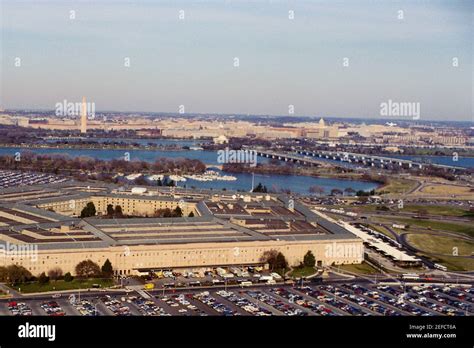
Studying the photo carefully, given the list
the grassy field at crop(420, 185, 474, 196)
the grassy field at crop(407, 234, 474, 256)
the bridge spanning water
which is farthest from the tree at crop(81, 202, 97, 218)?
the bridge spanning water

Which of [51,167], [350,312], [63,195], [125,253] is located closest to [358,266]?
[350,312]

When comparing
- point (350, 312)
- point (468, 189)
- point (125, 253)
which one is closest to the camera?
point (350, 312)

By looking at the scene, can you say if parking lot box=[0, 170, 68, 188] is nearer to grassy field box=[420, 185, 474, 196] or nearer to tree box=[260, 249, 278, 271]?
tree box=[260, 249, 278, 271]

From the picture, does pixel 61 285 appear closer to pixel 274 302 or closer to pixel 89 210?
pixel 274 302

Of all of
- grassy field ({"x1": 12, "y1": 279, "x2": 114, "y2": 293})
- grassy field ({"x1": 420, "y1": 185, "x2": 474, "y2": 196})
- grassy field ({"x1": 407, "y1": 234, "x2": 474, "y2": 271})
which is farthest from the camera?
grassy field ({"x1": 420, "y1": 185, "x2": 474, "y2": 196})

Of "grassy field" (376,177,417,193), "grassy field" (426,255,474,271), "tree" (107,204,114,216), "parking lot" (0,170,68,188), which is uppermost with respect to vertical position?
"parking lot" (0,170,68,188)
